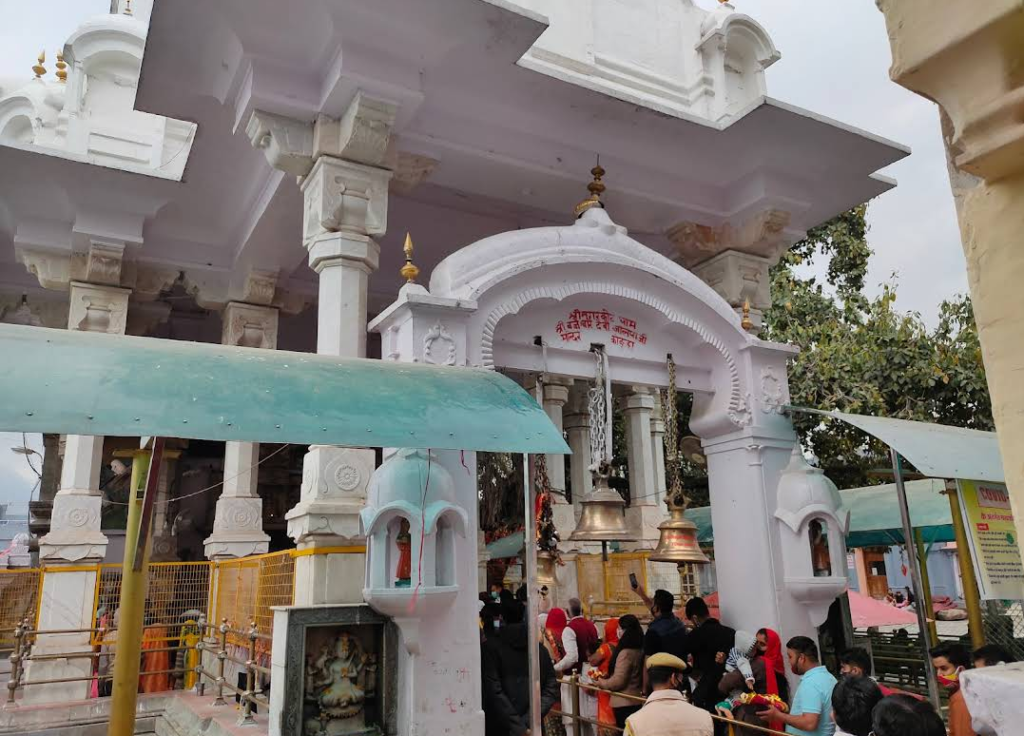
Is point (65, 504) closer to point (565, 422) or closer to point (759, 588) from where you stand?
point (759, 588)

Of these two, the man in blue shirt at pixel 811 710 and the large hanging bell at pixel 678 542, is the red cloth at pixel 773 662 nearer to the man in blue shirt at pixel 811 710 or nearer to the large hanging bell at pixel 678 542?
the man in blue shirt at pixel 811 710

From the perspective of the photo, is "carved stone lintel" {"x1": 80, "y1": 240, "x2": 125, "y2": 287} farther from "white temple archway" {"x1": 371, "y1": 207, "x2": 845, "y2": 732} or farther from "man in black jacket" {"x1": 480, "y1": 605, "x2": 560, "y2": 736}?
"man in black jacket" {"x1": 480, "y1": 605, "x2": 560, "y2": 736}

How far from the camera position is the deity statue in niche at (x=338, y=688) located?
4983 mm

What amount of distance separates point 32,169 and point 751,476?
24.8ft

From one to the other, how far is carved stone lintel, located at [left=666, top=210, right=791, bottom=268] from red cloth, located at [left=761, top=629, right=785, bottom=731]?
4.48 metres

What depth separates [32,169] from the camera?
25.6ft

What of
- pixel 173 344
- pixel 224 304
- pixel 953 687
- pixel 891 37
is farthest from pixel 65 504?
pixel 891 37

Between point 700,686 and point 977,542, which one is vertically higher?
point 977,542

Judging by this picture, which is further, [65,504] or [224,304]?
[224,304]

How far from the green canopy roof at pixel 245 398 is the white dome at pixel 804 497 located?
2.96 metres

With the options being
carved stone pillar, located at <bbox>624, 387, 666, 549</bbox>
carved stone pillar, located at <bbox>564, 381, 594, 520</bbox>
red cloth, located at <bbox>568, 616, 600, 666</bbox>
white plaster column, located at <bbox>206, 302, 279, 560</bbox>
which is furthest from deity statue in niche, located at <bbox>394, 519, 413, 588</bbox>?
carved stone pillar, located at <bbox>564, 381, 594, 520</bbox>

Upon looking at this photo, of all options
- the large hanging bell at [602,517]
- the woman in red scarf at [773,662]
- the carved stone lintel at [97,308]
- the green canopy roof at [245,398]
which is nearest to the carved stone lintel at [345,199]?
the green canopy roof at [245,398]

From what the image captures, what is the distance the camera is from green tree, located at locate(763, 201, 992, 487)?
13398 mm

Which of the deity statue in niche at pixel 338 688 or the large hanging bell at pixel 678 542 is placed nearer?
the deity statue in niche at pixel 338 688
